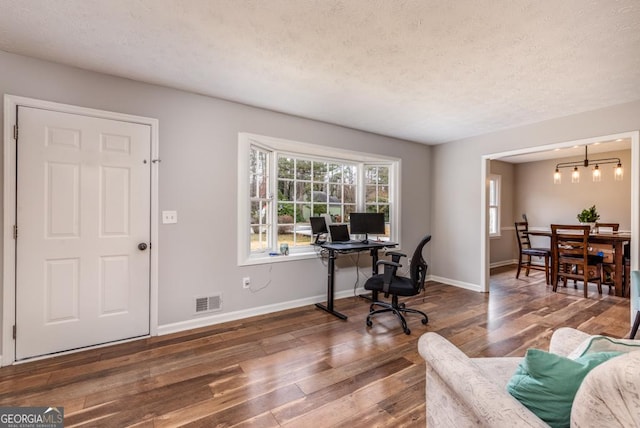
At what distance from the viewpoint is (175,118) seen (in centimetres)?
289

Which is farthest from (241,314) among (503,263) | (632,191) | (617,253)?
(503,263)

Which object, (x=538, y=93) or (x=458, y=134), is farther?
(x=458, y=134)

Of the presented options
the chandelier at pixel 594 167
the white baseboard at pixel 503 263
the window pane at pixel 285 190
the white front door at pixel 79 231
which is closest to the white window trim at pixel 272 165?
the window pane at pixel 285 190

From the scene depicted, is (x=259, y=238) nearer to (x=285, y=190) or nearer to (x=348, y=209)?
(x=285, y=190)

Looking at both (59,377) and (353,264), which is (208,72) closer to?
(59,377)

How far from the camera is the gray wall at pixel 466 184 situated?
3.64 m

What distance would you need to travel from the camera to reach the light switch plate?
2836mm

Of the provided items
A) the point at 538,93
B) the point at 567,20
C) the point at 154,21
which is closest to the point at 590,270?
the point at 538,93

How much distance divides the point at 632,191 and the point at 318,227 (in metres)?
3.48

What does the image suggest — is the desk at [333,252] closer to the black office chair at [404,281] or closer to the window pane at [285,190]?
the black office chair at [404,281]

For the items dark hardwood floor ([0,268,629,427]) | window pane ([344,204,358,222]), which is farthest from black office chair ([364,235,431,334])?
window pane ([344,204,358,222])

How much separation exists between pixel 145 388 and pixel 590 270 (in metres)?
5.78

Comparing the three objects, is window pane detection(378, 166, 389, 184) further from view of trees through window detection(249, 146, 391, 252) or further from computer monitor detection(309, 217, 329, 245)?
computer monitor detection(309, 217, 329, 245)

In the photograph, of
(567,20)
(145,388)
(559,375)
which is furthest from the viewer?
(145,388)
